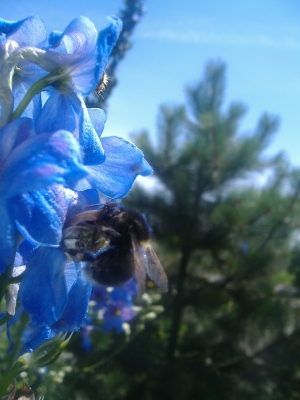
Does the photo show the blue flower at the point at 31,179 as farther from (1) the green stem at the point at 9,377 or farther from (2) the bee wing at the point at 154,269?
(2) the bee wing at the point at 154,269

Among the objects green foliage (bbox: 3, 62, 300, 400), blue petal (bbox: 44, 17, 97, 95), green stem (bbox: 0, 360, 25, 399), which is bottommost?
green foliage (bbox: 3, 62, 300, 400)

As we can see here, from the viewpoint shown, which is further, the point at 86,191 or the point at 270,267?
the point at 270,267

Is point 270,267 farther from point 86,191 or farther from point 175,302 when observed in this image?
point 86,191

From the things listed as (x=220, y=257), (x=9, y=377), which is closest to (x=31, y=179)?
(x=9, y=377)

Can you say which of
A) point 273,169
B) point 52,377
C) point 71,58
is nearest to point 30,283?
point 71,58

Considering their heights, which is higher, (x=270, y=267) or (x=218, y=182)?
(x=218, y=182)

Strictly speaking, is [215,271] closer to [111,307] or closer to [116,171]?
[111,307]

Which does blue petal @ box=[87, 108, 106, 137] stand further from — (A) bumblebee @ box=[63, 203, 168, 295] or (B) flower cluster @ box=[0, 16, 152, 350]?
(A) bumblebee @ box=[63, 203, 168, 295]

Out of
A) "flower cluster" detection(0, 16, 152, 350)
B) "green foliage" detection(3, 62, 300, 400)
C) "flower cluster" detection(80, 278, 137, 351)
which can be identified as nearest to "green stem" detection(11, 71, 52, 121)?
"flower cluster" detection(0, 16, 152, 350)
